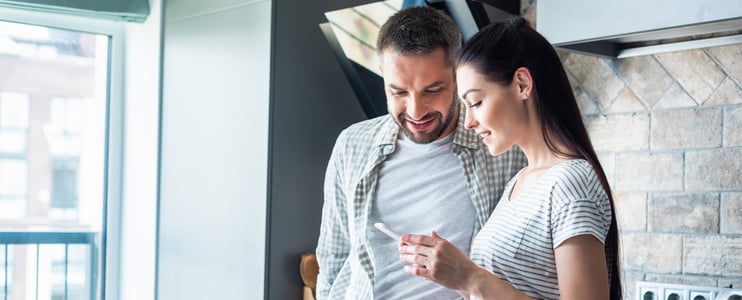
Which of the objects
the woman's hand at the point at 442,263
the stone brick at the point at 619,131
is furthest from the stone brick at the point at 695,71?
the woman's hand at the point at 442,263

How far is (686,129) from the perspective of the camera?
187cm

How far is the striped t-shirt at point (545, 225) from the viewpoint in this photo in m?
1.01

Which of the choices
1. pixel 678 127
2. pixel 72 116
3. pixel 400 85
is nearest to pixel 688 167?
pixel 678 127

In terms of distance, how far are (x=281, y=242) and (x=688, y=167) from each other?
0.97 m

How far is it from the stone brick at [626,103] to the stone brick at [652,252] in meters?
0.29

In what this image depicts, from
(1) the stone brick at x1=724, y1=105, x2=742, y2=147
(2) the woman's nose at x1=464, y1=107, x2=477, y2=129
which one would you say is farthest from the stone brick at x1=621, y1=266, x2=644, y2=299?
(2) the woman's nose at x1=464, y1=107, x2=477, y2=129

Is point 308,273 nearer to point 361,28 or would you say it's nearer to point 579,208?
point 361,28

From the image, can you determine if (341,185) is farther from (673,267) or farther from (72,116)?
(72,116)

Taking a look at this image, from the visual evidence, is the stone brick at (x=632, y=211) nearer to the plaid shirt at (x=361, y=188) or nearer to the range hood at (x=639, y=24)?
the range hood at (x=639, y=24)

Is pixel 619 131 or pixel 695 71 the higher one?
pixel 695 71

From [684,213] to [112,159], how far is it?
1742 millimetres

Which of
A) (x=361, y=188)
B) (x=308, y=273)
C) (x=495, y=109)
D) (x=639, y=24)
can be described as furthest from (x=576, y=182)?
(x=308, y=273)

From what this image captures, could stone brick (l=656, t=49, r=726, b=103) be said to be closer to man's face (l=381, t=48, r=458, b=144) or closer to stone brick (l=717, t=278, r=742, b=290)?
stone brick (l=717, t=278, r=742, b=290)

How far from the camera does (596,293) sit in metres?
0.99
